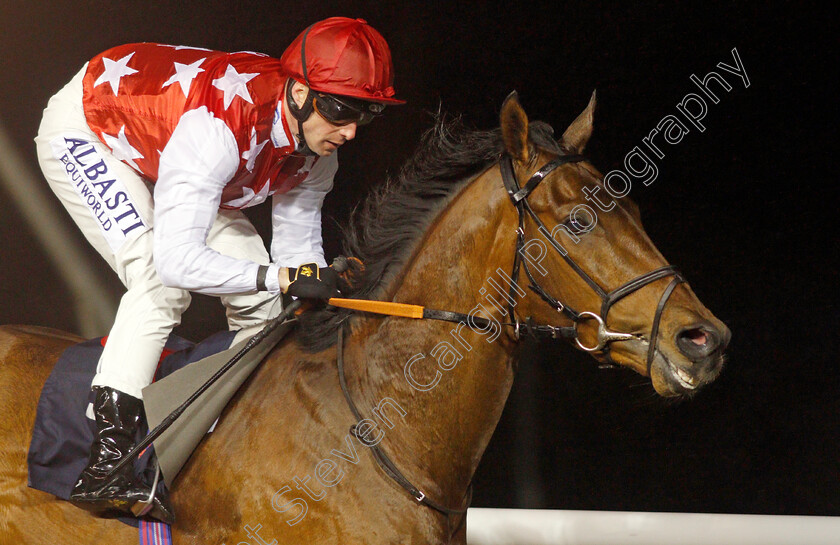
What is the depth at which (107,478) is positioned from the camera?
1.49 meters

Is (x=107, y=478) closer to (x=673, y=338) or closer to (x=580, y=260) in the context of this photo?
(x=580, y=260)

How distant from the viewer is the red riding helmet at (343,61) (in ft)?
5.13

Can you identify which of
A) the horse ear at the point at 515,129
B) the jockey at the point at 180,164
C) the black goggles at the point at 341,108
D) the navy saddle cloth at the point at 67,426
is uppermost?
the horse ear at the point at 515,129

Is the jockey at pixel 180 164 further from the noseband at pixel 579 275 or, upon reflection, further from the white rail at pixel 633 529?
the white rail at pixel 633 529

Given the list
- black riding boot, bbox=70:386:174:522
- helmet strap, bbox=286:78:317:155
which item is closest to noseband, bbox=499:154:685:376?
helmet strap, bbox=286:78:317:155

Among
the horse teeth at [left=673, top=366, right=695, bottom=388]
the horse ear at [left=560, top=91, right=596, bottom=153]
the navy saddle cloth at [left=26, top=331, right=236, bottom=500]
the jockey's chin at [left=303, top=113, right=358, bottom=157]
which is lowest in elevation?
the navy saddle cloth at [left=26, top=331, right=236, bottom=500]

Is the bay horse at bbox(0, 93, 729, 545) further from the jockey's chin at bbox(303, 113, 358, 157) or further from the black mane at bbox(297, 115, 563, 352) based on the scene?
the jockey's chin at bbox(303, 113, 358, 157)

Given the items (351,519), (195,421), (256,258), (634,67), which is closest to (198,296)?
(256,258)

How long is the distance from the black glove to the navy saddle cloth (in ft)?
0.99

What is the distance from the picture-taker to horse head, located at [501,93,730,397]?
1290 mm

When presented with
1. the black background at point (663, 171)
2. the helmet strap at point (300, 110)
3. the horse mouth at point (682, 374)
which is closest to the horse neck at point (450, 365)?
the horse mouth at point (682, 374)

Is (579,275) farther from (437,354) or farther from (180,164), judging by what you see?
(180,164)

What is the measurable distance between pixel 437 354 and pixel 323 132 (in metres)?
0.62

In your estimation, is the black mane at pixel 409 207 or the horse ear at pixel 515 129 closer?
the horse ear at pixel 515 129
